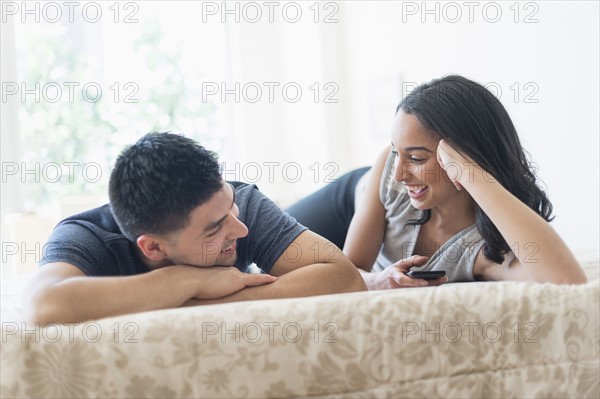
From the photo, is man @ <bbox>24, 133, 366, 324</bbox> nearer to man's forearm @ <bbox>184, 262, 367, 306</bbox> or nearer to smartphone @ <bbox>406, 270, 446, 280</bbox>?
man's forearm @ <bbox>184, 262, 367, 306</bbox>

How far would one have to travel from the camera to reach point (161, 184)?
131 cm

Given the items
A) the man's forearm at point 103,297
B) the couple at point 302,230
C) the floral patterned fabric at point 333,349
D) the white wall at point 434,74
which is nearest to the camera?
the floral patterned fabric at point 333,349

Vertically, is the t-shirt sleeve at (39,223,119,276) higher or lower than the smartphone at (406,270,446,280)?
higher

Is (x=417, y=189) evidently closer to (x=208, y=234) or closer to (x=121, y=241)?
(x=208, y=234)

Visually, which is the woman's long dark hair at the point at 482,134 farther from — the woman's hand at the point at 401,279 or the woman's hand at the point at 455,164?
the woman's hand at the point at 401,279

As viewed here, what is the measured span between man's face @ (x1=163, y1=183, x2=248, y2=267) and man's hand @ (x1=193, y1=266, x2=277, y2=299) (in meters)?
0.04

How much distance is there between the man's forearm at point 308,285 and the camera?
1321 millimetres

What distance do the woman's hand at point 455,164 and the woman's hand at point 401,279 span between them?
7.8 inches

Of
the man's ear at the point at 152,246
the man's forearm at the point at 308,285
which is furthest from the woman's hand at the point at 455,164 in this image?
the man's ear at the point at 152,246

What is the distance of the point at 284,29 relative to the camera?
14.3ft

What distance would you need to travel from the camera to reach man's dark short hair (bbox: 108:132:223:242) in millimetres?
1313

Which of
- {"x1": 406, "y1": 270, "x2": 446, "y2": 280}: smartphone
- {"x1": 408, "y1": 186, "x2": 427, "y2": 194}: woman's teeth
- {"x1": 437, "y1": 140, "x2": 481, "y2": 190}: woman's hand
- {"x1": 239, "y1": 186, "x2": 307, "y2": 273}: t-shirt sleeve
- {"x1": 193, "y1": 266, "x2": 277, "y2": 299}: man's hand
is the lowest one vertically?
{"x1": 406, "y1": 270, "x2": 446, "y2": 280}: smartphone

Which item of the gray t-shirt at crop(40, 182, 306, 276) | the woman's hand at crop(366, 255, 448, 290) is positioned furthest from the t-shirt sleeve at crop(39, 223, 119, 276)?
the woman's hand at crop(366, 255, 448, 290)

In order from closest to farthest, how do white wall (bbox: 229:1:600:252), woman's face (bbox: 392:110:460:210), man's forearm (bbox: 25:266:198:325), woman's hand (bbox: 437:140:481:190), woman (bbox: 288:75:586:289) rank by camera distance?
1. man's forearm (bbox: 25:266:198:325)
2. woman (bbox: 288:75:586:289)
3. woman's hand (bbox: 437:140:481:190)
4. woman's face (bbox: 392:110:460:210)
5. white wall (bbox: 229:1:600:252)
